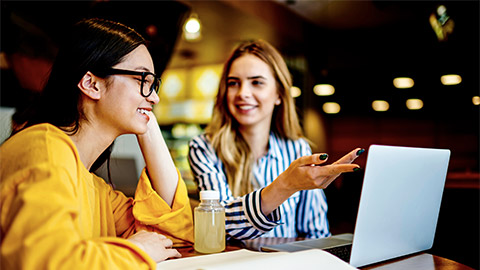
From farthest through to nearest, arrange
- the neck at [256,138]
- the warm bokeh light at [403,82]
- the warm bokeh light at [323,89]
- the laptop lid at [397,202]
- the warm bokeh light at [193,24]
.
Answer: the warm bokeh light at [323,89] → the warm bokeh light at [403,82] → the warm bokeh light at [193,24] → the neck at [256,138] → the laptop lid at [397,202]

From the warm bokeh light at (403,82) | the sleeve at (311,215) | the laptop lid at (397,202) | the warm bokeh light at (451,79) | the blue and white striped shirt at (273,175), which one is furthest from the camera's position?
the warm bokeh light at (403,82)

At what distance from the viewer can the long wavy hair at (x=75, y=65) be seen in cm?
93

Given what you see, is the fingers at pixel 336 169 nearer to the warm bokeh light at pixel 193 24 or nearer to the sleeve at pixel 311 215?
the sleeve at pixel 311 215

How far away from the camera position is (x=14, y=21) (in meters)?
2.58

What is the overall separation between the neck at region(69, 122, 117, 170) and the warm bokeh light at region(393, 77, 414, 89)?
6513 millimetres

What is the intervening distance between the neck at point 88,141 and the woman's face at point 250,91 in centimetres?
81

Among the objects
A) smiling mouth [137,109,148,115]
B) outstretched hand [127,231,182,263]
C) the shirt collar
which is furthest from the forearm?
the shirt collar

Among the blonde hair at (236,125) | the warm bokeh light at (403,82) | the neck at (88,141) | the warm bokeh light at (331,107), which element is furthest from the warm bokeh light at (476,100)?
the neck at (88,141)

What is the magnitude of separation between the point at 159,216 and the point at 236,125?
79cm

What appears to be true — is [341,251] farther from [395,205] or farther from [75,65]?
[75,65]

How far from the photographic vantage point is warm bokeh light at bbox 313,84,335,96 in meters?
6.97

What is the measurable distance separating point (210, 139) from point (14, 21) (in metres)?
1.80

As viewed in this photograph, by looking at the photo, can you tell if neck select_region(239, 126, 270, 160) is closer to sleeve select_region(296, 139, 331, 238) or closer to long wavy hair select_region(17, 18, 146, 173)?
sleeve select_region(296, 139, 331, 238)

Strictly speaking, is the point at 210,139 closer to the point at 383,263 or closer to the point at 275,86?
the point at 275,86
